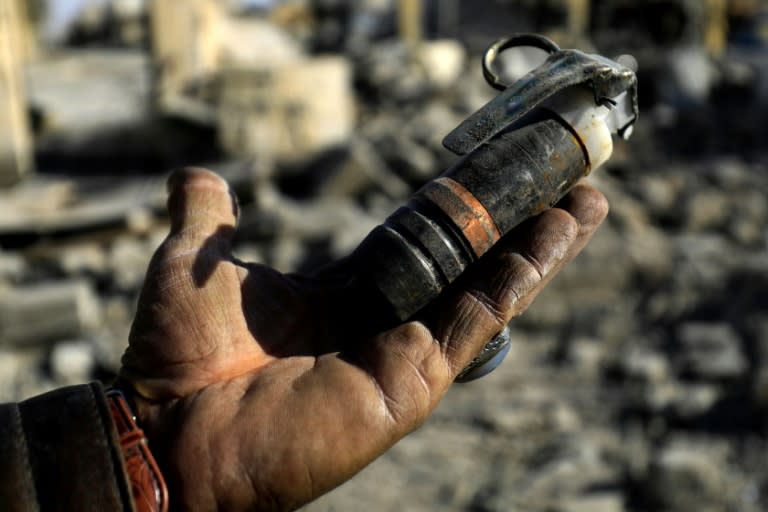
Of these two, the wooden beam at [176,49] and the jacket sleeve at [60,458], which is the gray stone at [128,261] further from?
the jacket sleeve at [60,458]

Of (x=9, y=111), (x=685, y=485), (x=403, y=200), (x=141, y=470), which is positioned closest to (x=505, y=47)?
(x=141, y=470)

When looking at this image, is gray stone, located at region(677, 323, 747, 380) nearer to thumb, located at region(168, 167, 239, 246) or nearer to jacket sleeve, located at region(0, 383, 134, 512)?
thumb, located at region(168, 167, 239, 246)

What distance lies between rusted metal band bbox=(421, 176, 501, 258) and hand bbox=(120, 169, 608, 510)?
7cm

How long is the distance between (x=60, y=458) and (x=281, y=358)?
62 cm

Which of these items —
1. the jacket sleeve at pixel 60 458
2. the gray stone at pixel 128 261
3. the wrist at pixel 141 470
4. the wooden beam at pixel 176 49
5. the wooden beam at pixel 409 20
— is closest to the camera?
the jacket sleeve at pixel 60 458

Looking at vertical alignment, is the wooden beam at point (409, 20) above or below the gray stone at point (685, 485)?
below

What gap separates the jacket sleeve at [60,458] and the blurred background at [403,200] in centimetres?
270

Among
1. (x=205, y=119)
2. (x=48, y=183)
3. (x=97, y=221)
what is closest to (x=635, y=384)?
(x=97, y=221)

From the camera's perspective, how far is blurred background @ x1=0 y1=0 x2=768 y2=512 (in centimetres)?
473

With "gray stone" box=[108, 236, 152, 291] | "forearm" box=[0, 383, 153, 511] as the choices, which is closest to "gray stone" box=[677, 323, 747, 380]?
"gray stone" box=[108, 236, 152, 291]

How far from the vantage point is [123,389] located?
2.17m

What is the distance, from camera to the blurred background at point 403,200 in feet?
15.5

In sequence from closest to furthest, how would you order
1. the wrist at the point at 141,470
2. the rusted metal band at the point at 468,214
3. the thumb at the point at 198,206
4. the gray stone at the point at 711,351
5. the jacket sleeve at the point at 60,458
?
1. the jacket sleeve at the point at 60,458
2. the wrist at the point at 141,470
3. the rusted metal band at the point at 468,214
4. the thumb at the point at 198,206
5. the gray stone at the point at 711,351

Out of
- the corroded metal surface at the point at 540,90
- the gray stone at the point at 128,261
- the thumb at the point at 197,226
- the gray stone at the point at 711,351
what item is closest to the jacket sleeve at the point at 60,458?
the thumb at the point at 197,226
